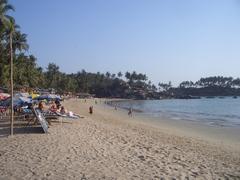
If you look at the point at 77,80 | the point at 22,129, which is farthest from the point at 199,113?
the point at 77,80

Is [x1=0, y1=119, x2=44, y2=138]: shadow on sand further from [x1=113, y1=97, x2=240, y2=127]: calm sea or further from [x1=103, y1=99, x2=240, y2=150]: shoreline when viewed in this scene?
[x1=113, y1=97, x2=240, y2=127]: calm sea

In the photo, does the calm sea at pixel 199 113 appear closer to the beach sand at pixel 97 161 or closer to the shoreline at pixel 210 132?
the shoreline at pixel 210 132

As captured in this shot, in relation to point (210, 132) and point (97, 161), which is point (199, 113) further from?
point (97, 161)

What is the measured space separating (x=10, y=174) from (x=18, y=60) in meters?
48.8

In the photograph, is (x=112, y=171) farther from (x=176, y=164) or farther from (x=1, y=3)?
(x=1, y=3)

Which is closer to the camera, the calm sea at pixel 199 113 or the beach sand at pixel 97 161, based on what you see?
the beach sand at pixel 97 161

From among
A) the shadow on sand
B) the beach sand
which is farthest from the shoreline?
the shadow on sand

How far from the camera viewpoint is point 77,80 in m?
126

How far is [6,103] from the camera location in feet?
66.5

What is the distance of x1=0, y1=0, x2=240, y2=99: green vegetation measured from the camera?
1634 inches

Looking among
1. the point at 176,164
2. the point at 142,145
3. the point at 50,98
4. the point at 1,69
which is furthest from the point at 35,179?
the point at 1,69

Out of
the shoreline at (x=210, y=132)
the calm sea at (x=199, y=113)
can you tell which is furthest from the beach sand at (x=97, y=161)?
the calm sea at (x=199, y=113)

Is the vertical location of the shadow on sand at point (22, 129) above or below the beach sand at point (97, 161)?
above

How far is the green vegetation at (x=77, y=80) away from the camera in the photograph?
41.5 metres
